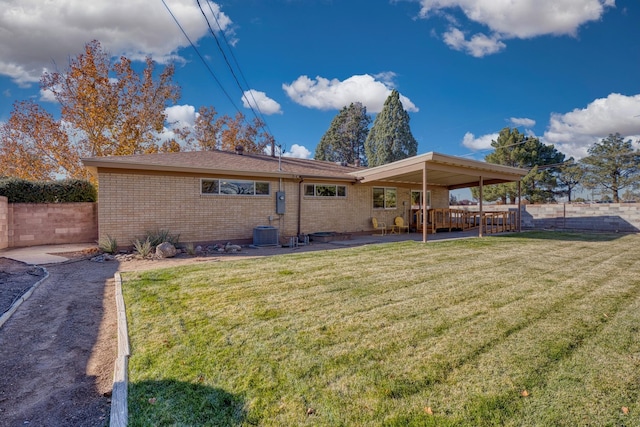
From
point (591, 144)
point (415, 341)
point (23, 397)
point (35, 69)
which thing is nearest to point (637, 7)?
point (415, 341)

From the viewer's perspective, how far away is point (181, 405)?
2.21m

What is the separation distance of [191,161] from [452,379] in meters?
10.8

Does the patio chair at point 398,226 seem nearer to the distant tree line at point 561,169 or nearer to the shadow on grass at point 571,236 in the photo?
the shadow on grass at point 571,236

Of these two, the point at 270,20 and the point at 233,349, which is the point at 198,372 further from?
the point at 270,20

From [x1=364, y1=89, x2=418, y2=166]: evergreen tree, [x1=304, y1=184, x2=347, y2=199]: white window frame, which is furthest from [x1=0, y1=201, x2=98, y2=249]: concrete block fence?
[x1=364, y1=89, x2=418, y2=166]: evergreen tree

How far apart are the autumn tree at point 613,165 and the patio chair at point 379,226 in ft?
78.8

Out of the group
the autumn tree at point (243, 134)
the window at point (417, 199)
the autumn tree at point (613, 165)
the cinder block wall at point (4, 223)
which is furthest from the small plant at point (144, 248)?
the autumn tree at point (613, 165)

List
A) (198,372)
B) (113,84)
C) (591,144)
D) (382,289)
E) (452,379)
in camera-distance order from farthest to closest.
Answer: (591,144)
(113,84)
(382,289)
(198,372)
(452,379)

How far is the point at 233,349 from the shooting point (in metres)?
2.96

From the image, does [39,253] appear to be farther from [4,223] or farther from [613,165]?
[613,165]

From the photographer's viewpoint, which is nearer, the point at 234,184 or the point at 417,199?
the point at 234,184

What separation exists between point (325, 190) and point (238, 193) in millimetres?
3836

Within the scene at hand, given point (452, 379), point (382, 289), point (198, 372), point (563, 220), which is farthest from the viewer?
point (563, 220)

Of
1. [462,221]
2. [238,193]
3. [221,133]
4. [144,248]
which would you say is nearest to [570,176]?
[462,221]
